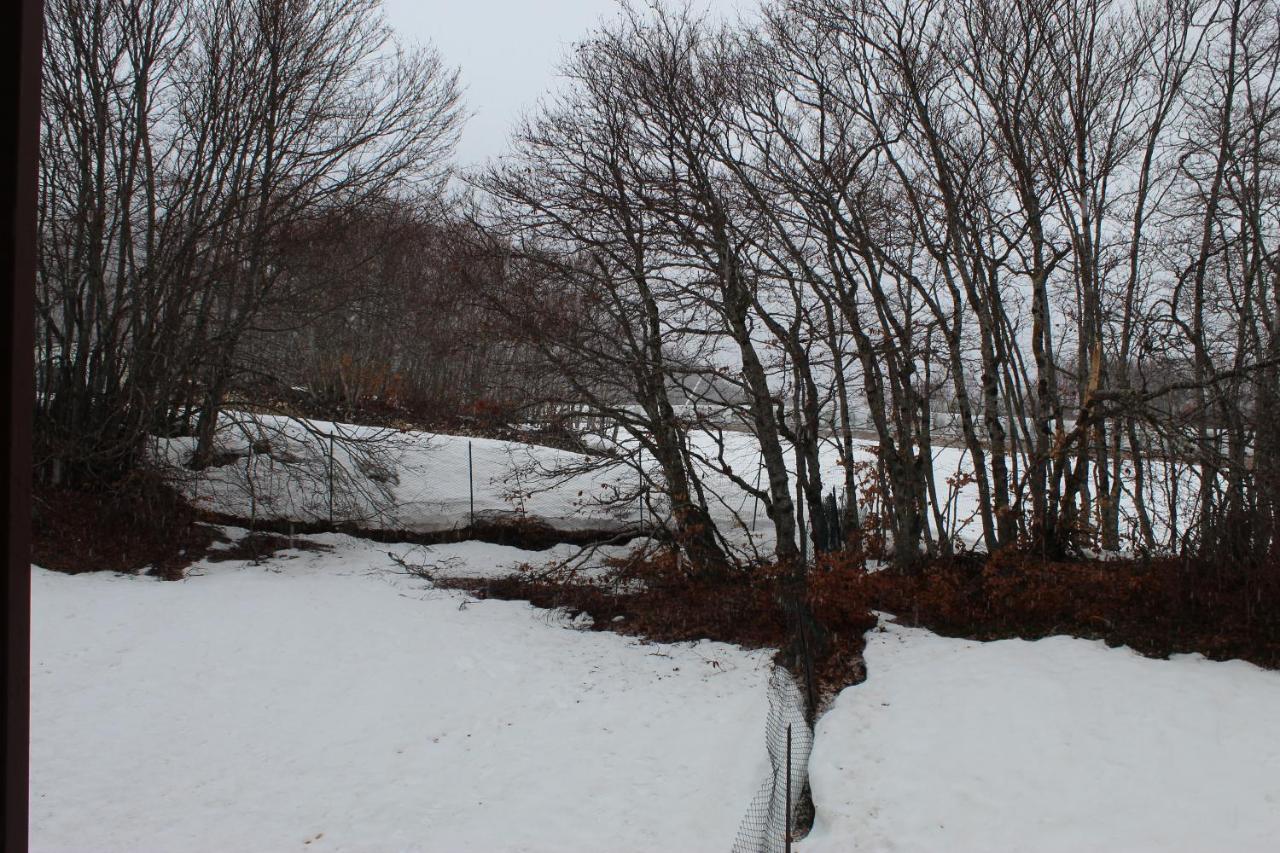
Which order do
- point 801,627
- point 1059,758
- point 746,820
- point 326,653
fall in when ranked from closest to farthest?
point 746,820 → point 1059,758 → point 801,627 → point 326,653

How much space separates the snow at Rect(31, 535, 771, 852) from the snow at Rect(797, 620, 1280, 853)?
0.95 metres

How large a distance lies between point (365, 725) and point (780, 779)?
12.4 ft

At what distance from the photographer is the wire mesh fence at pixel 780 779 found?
17.8ft

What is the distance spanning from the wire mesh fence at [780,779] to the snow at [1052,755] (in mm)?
186

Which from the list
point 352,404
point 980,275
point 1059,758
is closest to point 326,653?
point 1059,758

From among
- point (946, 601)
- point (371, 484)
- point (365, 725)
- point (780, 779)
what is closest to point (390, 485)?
point (371, 484)

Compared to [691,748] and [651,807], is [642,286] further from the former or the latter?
[651,807]

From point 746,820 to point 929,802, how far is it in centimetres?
131

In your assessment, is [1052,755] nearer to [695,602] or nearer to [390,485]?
[695,602]

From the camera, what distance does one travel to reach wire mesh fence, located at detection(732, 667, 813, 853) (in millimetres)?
5422

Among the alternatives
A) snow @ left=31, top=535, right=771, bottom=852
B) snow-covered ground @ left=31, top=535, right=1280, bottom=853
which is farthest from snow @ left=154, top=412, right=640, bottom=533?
snow-covered ground @ left=31, top=535, right=1280, bottom=853

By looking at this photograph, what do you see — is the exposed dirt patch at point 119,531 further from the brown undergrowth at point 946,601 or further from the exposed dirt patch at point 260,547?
the brown undergrowth at point 946,601

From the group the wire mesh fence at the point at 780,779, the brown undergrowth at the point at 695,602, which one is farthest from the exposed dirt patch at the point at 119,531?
the wire mesh fence at the point at 780,779

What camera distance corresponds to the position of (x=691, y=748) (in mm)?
7176
